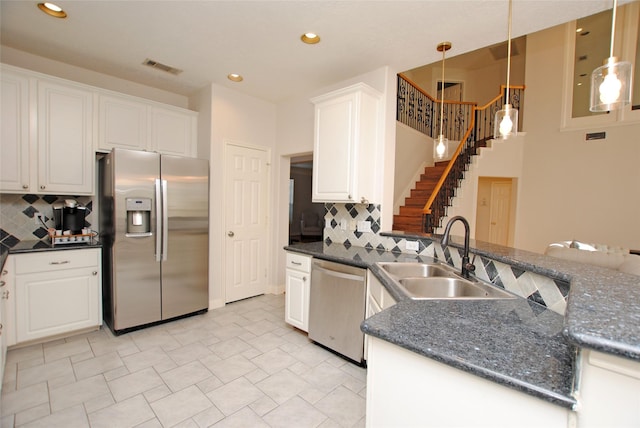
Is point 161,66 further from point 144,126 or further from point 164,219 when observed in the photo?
point 164,219

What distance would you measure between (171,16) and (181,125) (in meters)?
1.59

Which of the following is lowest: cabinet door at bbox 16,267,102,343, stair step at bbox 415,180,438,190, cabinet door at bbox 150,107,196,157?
cabinet door at bbox 16,267,102,343

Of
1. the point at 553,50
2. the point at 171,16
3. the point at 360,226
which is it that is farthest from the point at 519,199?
the point at 171,16

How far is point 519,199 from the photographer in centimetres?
616

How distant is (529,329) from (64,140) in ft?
13.1

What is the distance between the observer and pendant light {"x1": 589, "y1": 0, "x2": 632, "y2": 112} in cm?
137

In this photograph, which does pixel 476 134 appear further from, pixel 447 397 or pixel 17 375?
pixel 17 375

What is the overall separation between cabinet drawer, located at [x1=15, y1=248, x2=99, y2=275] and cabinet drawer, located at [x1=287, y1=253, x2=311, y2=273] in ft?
6.43

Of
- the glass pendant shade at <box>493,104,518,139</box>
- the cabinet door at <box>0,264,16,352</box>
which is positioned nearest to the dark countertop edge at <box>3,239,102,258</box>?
the cabinet door at <box>0,264,16,352</box>

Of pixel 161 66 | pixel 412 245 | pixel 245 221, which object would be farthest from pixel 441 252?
pixel 161 66

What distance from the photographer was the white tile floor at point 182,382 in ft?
6.07

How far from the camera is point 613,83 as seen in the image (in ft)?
4.51

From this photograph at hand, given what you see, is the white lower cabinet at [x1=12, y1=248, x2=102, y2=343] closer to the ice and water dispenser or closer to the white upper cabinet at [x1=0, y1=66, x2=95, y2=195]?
the ice and water dispenser

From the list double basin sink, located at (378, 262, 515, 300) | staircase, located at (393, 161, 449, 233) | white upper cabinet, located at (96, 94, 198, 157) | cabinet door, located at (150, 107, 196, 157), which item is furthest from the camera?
staircase, located at (393, 161, 449, 233)
